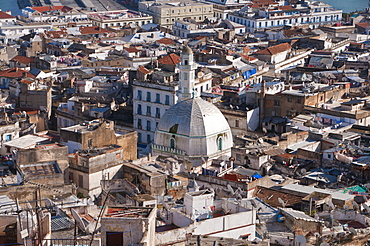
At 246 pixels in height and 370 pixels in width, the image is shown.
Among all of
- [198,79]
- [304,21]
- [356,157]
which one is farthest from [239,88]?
[304,21]

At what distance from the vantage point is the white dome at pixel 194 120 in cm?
4056

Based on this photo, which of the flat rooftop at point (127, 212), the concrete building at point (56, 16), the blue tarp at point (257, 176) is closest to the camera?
the flat rooftop at point (127, 212)

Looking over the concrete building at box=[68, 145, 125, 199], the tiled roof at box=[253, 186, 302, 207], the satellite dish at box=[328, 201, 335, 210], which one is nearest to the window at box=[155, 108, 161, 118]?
the concrete building at box=[68, 145, 125, 199]

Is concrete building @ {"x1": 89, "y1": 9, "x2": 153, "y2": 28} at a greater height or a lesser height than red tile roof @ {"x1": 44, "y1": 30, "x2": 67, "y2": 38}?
lesser

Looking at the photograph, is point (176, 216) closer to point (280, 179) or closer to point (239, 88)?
point (280, 179)

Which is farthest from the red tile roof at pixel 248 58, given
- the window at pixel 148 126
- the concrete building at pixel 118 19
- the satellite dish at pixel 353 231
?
the satellite dish at pixel 353 231

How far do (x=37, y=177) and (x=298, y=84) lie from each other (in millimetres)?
26427

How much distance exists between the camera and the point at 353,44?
77.1 m

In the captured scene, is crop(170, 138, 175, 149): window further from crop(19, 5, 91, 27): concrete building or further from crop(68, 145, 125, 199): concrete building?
crop(19, 5, 91, 27): concrete building

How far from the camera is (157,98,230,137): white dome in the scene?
133ft

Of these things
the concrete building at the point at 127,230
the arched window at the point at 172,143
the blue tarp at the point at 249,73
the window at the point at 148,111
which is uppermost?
the concrete building at the point at 127,230

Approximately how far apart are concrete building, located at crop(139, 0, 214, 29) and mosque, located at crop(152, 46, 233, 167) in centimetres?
6307

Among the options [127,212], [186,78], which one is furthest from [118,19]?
[127,212]

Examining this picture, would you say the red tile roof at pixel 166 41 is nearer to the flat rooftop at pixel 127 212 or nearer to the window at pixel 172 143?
the window at pixel 172 143
